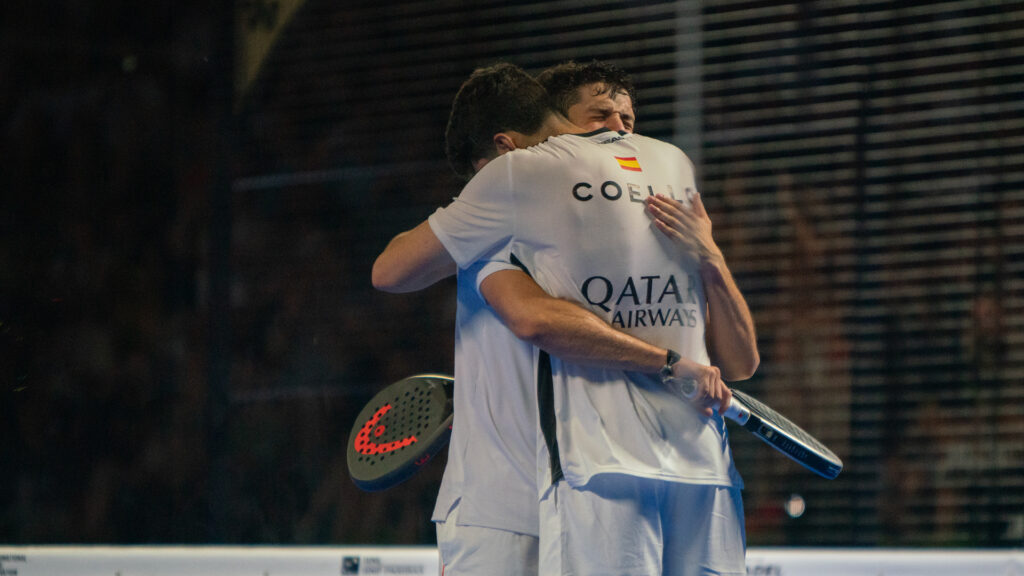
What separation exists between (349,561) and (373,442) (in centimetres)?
83

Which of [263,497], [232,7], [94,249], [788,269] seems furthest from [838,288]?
[94,249]

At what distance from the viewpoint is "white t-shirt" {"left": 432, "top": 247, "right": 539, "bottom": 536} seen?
1.79m

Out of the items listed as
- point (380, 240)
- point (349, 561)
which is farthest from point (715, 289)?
point (380, 240)

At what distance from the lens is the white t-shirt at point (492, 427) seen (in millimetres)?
1785

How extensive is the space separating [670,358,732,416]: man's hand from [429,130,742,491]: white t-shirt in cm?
2

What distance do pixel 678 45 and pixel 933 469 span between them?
2.04 m

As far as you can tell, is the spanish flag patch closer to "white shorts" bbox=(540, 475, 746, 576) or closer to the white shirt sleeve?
the white shirt sleeve

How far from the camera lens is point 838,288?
4.45 metres

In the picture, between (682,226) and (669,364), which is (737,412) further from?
(682,226)

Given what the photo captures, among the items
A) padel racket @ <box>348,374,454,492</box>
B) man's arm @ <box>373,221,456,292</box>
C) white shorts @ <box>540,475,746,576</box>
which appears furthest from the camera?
padel racket @ <box>348,374,454,492</box>

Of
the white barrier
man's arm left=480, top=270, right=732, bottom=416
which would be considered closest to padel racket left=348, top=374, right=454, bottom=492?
man's arm left=480, top=270, right=732, bottom=416

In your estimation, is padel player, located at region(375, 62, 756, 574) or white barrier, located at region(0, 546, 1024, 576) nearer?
padel player, located at region(375, 62, 756, 574)

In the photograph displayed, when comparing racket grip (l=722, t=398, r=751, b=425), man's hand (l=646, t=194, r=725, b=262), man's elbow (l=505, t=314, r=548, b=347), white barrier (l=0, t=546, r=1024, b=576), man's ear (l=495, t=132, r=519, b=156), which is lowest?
white barrier (l=0, t=546, r=1024, b=576)

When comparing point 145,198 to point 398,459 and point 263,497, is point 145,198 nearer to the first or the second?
point 263,497
